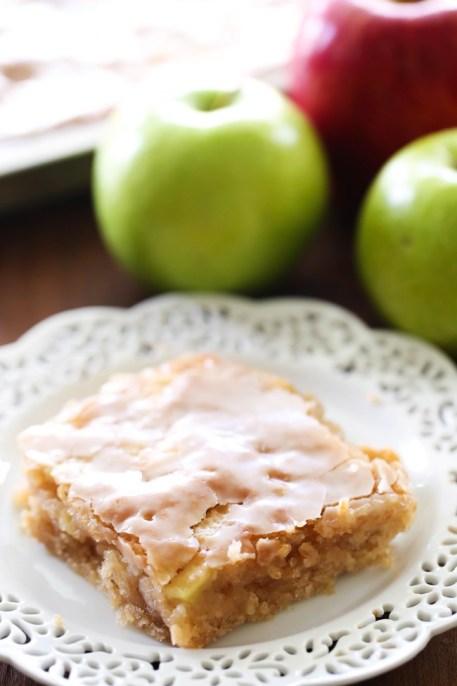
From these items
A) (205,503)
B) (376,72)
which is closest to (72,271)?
(376,72)

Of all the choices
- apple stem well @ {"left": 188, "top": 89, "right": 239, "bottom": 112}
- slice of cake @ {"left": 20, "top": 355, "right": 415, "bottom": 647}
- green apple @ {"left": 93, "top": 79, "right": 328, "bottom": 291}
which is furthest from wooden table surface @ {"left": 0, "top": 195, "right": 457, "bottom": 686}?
slice of cake @ {"left": 20, "top": 355, "right": 415, "bottom": 647}

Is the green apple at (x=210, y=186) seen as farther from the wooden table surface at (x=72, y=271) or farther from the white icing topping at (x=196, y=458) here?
the white icing topping at (x=196, y=458)

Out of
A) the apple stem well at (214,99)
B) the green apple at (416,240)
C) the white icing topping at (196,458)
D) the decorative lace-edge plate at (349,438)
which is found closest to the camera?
the decorative lace-edge plate at (349,438)

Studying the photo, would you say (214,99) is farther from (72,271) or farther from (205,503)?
(205,503)

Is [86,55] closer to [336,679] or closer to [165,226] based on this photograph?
[165,226]

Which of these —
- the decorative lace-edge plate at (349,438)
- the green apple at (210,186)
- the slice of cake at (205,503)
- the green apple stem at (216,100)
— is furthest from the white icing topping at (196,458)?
the green apple stem at (216,100)

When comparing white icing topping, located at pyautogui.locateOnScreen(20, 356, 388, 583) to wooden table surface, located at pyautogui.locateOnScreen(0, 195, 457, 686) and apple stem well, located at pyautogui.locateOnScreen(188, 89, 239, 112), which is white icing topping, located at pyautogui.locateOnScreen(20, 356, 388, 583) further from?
apple stem well, located at pyautogui.locateOnScreen(188, 89, 239, 112)
